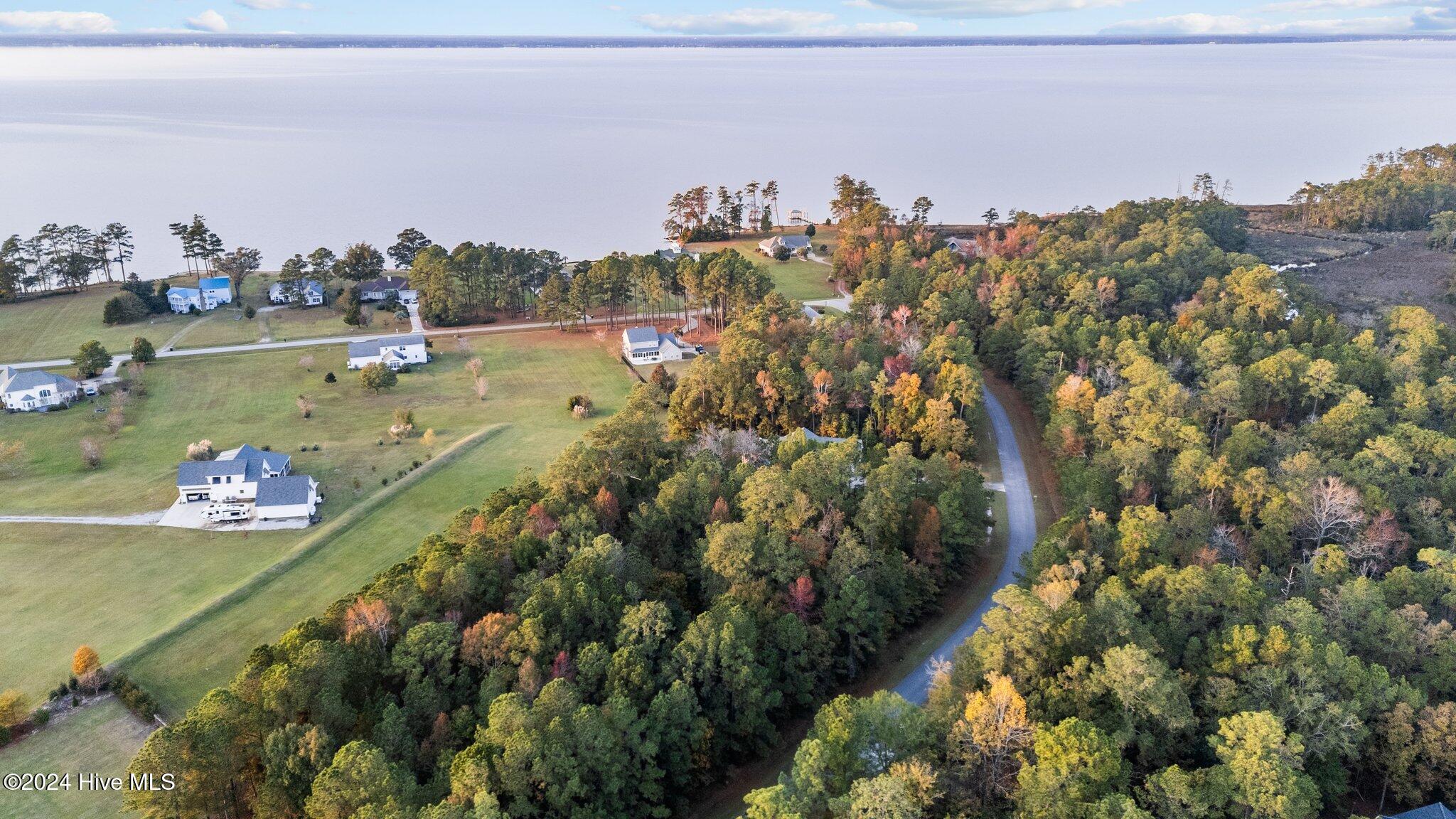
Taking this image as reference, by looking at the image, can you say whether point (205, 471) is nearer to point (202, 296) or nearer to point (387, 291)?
point (387, 291)

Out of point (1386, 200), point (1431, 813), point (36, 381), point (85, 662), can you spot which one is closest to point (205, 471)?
point (85, 662)

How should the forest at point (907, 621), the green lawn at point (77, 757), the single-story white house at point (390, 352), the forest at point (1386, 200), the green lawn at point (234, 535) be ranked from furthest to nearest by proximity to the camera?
the forest at point (1386, 200), the single-story white house at point (390, 352), the green lawn at point (234, 535), the green lawn at point (77, 757), the forest at point (907, 621)

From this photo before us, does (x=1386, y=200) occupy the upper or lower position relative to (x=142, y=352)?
upper

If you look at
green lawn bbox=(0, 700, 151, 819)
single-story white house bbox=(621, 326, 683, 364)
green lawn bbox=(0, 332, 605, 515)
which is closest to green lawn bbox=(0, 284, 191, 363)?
green lawn bbox=(0, 332, 605, 515)

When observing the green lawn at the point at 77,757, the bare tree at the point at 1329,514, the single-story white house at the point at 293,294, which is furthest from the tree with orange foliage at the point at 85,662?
the single-story white house at the point at 293,294

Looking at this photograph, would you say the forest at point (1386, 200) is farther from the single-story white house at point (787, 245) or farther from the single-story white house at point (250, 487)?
the single-story white house at point (250, 487)
